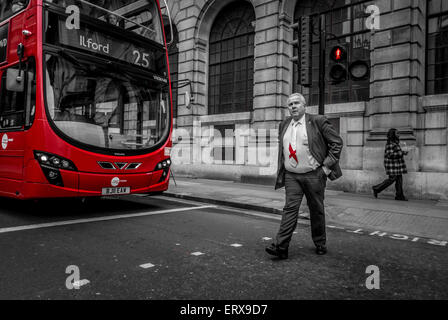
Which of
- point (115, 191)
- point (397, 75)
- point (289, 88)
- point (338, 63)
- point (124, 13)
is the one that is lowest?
point (115, 191)

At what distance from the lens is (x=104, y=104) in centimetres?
665

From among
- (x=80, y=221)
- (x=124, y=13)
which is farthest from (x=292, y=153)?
(x=124, y=13)

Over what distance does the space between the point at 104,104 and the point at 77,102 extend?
55 centimetres

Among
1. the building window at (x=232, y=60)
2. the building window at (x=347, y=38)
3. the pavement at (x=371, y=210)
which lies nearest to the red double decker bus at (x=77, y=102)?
the pavement at (x=371, y=210)

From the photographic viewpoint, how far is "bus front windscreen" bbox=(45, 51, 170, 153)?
6047mm

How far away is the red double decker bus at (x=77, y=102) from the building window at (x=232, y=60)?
25.1 feet

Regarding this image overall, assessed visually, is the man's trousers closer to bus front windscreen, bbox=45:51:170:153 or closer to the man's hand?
the man's hand

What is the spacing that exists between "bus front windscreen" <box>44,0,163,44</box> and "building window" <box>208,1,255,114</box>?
7106 mm

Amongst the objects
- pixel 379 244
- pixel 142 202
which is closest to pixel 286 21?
pixel 142 202

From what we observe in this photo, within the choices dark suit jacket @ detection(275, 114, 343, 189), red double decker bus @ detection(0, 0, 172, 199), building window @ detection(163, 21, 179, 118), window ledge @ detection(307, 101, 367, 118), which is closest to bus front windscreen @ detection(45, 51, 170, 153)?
red double decker bus @ detection(0, 0, 172, 199)

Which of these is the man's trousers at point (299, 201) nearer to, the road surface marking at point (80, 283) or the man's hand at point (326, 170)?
the man's hand at point (326, 170)

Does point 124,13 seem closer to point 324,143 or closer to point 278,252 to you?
point 324,143

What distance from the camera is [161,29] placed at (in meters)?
7.90

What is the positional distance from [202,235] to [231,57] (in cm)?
1167
